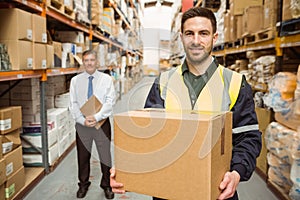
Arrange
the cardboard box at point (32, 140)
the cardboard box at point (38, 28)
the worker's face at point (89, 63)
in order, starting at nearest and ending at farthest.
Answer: the cardboard box at point (38, 28) < the worker's face at point (89, 63) < the cardboard box at point (32, 140)

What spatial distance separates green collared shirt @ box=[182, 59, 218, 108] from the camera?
1.34m

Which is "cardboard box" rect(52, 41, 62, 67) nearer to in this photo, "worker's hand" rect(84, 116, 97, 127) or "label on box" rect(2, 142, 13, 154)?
"worker's hand" rect(84, 116, 97, 127)

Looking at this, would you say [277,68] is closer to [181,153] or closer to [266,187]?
[266,187]

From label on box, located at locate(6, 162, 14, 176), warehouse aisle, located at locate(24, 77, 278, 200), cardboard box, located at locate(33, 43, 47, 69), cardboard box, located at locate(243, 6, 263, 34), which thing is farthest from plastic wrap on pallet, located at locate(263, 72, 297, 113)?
label on box, located at locate(6, 162, 14, 176)

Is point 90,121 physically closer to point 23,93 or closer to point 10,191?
point 10,191

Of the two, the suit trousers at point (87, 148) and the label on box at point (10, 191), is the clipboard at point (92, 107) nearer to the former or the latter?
the suit trousers at point (87, 148)

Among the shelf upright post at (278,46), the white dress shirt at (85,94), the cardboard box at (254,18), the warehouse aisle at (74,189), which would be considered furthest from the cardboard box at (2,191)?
the cardboard box at (254,18)

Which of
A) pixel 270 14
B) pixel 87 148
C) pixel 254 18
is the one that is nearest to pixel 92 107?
pixel 87 148

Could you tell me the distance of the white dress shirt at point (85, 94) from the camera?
3064 mm

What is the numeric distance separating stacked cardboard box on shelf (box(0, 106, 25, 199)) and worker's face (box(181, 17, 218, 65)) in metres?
1.90

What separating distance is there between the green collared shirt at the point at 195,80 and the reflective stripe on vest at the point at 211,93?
0.05 ft

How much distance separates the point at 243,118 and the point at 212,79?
0.70 ft

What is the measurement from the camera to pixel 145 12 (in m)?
21.2

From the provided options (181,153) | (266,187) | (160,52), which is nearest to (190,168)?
(181,153)
